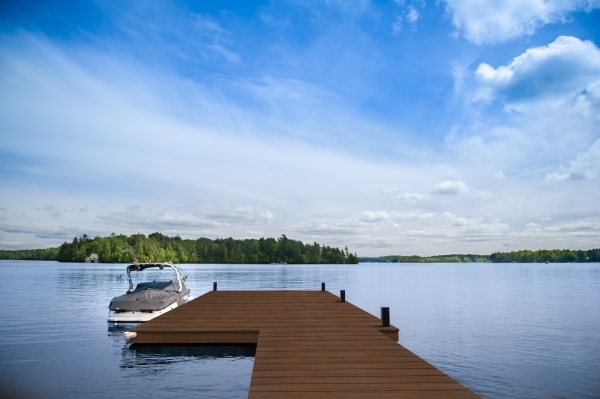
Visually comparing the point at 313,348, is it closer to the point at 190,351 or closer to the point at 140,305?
the point at 190,351

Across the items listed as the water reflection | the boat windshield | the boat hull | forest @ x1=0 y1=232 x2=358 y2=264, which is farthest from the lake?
forest @ x1=0 y1=232 x2=358 y2=264

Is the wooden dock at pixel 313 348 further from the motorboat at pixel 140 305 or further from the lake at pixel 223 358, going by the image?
the motorboat at pixel 140 305

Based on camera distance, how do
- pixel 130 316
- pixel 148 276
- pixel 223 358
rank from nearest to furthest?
pixel 223 358 → pixel 130 316 → pixel 148 276

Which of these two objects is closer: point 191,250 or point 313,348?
point 313,348

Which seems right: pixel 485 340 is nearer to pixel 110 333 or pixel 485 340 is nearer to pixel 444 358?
pixel 444 358

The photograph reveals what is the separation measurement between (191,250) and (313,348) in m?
162

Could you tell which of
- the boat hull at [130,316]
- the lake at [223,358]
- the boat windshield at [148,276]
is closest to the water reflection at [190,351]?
the lake at [223,358]

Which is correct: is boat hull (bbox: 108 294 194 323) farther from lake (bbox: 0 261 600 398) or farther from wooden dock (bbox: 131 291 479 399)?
wooden dock (bbox: 131 291 479 399)

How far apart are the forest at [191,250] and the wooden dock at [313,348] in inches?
4889

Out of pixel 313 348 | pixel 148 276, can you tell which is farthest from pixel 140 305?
pixel 148 276

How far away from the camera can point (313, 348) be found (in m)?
7.88

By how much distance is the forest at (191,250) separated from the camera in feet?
458

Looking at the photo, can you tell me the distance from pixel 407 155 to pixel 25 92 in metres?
28.7

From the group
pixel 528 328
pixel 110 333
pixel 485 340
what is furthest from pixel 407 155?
pixel 110 333
